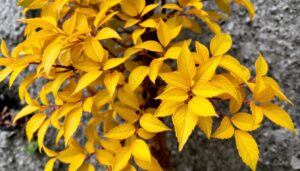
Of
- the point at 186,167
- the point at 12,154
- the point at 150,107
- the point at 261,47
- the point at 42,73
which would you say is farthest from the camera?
the point at 12,154

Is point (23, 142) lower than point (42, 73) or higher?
lower

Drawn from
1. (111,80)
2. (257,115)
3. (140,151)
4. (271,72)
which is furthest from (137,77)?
(271,72)

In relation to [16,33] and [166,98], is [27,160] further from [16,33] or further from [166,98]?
[166,98]

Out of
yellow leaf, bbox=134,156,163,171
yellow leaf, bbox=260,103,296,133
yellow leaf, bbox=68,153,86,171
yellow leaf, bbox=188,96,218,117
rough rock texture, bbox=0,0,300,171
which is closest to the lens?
yellow leaf, bbox=188,96,218,117

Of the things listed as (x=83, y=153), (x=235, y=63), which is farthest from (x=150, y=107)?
(x=235, y=63)

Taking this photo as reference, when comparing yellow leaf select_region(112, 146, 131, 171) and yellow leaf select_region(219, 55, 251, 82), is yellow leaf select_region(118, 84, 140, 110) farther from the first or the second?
yellow leaf select_region(219, 55, 251, 82)

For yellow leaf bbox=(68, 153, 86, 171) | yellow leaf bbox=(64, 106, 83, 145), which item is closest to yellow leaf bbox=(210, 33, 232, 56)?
yellow leaf bbox=(64, 106, 83, 145)

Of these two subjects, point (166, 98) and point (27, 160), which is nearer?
point (166, 98)

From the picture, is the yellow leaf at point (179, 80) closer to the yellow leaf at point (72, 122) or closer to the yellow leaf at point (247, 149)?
the yellow leaf at point (247, 149)
